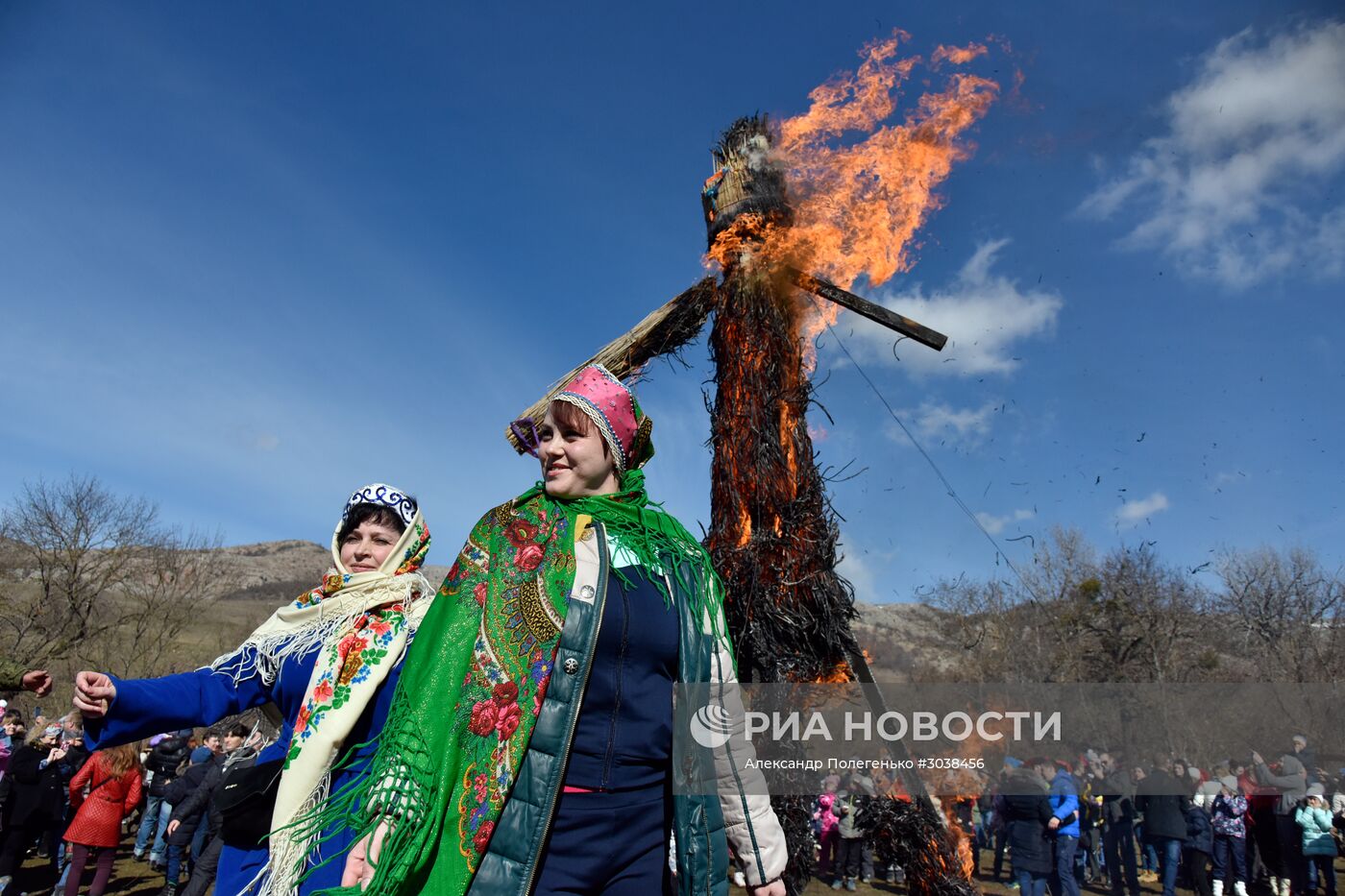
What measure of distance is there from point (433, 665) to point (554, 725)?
13.8 inches

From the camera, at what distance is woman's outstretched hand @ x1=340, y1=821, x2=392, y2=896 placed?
184 cm

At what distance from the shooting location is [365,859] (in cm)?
186

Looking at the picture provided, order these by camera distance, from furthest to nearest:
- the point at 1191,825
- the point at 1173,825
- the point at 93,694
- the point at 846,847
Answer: the point at 846,847, the point at 1191,825, the point at 1173,825, the point at 93,694

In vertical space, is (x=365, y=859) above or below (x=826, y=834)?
above

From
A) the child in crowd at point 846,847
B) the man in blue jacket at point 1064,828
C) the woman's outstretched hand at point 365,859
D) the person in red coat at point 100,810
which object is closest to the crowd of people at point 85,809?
the person in red coat at point 100,810

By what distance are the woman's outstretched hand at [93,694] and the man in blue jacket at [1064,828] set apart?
1002cm

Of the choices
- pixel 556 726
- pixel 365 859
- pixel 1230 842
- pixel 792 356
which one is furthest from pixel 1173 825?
pixel 365 859

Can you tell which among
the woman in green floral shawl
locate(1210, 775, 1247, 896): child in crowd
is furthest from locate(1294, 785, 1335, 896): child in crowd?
the woman in green floral shawl

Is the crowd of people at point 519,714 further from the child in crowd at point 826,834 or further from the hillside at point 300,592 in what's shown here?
the hillside at point 300,592

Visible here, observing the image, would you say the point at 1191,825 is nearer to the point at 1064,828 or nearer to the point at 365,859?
the point at 1064,828

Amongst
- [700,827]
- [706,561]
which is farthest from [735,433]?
[700,827]

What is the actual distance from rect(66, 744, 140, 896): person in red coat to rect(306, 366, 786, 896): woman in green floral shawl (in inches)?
327

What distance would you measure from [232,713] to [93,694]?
485 mm

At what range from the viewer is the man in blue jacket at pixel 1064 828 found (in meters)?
9.48
